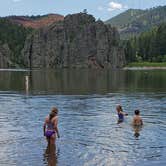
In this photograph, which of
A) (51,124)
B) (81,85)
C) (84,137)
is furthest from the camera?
(81,85)

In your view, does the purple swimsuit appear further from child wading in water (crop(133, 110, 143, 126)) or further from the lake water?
child wading in water (crop(133, 110, 143, 126))

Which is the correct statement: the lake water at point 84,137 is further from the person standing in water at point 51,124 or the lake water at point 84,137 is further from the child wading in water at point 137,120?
the person standing in water at point 51,124

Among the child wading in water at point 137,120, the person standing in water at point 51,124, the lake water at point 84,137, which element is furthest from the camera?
the child wading in water at point 137,120

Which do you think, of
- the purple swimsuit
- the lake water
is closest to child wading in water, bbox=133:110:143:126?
the lake water

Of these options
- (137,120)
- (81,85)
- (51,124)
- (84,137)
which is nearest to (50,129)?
(51,124)

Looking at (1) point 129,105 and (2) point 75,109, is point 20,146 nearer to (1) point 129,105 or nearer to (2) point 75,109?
(2) point 75,109

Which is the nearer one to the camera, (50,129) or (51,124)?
(51,124)

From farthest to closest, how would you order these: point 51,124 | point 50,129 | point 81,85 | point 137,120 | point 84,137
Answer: point 81,85
point 137,120
point 84,137
point 50,129
point 51,124

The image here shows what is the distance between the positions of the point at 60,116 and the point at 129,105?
16293 millimetres

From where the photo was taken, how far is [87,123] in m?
45.6

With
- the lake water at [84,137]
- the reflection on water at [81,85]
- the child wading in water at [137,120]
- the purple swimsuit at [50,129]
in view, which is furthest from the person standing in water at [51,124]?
the reflection on water at [81,85]

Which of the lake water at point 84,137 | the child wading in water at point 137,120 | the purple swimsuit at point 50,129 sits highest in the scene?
the purple swimsuit at point 50,129

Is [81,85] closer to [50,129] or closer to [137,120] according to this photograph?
[137,120]

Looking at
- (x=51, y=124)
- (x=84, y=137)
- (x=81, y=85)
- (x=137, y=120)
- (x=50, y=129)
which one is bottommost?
(x=84, y=137)
